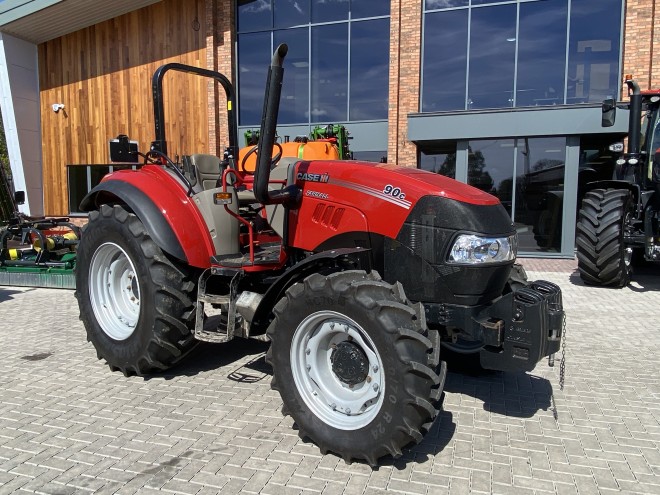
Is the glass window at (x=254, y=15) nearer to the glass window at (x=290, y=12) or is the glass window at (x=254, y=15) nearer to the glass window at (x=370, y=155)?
the glass window at (x=290, y=12)

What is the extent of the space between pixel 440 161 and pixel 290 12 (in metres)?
5.73

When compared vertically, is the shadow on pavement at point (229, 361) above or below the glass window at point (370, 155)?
below

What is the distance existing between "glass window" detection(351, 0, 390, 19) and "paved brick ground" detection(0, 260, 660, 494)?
10.6 meters

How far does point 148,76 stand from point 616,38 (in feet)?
39.8

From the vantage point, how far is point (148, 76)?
51.2 ft

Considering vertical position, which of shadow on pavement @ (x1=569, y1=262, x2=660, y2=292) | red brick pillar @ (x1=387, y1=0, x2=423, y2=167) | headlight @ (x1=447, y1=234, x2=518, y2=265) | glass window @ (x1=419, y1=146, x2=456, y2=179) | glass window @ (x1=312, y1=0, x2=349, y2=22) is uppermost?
glass window @ (x1=312, y1=0, x2=349, y2=22)

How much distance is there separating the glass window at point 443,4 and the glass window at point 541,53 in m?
1.33

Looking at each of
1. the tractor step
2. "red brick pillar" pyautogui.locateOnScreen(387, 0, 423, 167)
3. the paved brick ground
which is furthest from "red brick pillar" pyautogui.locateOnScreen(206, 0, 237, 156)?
the tractor step

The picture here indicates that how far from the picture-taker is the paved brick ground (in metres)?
2.91

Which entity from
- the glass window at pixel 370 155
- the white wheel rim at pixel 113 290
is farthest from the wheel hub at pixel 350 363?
the glass window at pixel 370 155

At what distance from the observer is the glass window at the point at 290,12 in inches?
559

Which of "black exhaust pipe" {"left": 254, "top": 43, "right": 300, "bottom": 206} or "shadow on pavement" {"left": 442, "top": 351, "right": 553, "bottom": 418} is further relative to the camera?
"shadow on pavement" {"left": 442, "top": 351, "right": 553, "bottom": 418}

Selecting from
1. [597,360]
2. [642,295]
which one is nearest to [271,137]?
[597,360]

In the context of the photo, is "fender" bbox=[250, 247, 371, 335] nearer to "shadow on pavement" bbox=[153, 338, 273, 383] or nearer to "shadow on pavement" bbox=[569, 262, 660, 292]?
"shadow on pavement" bbox=[153, 338, 273, 383]
